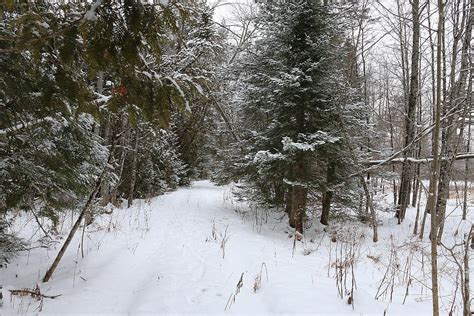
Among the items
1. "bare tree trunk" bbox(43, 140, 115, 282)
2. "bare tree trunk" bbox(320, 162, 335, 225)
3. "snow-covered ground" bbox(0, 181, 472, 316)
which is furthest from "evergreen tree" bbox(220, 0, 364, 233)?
"bare tree trunk" bbox(43, 140, 115, 282)

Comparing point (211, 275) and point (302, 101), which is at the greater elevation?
point (302, 101)

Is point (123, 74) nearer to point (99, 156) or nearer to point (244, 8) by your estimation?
point (99, 156)

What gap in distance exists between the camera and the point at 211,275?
468 cm

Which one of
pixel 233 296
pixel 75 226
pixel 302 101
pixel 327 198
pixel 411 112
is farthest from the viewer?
pixel 411 112

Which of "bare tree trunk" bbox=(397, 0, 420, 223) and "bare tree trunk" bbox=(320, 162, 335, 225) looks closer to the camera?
"bare tree trunk" bbox=(320, 162, 335, 225)

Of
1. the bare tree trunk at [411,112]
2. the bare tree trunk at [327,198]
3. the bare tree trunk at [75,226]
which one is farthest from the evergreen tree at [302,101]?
the bare tree trunk at [75,226]

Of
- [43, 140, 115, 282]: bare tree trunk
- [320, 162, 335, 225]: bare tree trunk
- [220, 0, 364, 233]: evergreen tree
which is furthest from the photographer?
[320, 162, 335, 225]: bare tree trunk

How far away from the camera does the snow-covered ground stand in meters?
3.78

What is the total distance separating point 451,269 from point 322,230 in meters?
3.63

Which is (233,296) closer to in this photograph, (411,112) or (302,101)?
(302,101)

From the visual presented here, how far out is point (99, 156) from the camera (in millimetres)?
4734

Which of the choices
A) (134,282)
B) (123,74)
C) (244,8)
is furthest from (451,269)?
(244,8)

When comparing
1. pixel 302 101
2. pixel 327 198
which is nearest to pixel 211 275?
pixel 302 101

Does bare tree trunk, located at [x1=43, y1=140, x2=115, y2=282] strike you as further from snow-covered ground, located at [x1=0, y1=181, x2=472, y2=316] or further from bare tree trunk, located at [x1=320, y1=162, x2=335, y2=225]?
bare tree trunk, located at [x1=320, y1=162, x2=335, y2=225]
